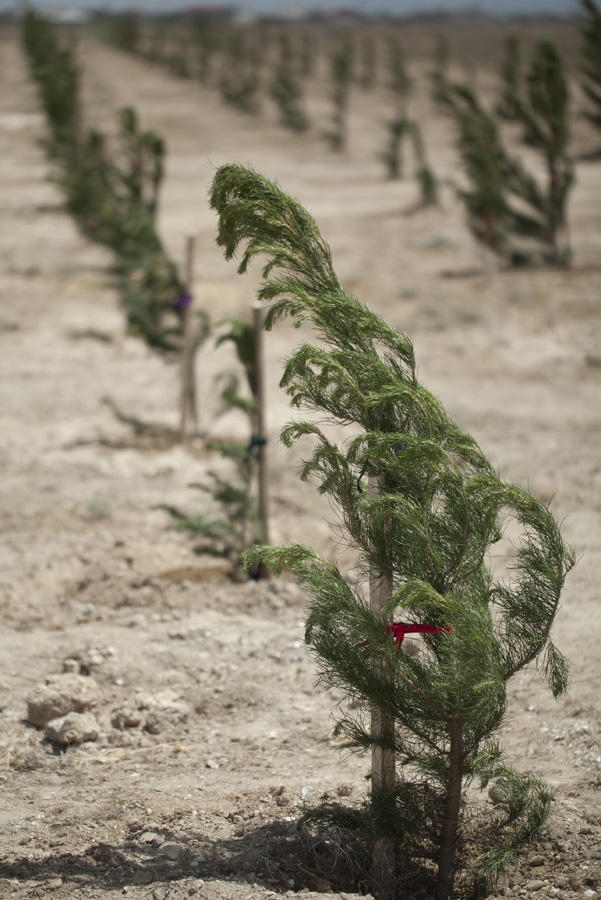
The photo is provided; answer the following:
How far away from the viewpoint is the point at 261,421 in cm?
618

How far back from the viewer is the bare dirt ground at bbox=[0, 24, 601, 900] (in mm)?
3834

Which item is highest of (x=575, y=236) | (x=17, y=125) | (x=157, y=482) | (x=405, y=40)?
(x=405, y=40)

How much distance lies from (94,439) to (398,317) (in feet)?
17.0

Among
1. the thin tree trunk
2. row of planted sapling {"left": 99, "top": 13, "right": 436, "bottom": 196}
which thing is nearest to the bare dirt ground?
the thin tree trunk

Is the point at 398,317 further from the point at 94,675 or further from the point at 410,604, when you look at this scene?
the point at 410,604

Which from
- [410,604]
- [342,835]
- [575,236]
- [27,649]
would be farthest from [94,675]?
[575,236]

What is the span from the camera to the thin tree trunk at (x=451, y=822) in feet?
11.6

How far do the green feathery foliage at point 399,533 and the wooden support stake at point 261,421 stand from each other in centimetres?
240

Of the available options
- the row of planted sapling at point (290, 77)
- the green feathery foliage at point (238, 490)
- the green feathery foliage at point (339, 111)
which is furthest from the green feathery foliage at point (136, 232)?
the green feathery foliage at point (339, 111)

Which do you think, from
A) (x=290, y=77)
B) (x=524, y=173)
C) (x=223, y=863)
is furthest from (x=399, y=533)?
(x=290, y=77)

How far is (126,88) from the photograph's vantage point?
41469 millimetres

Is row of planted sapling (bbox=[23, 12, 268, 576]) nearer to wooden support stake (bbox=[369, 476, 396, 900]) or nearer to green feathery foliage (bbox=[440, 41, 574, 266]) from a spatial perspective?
wooden support stake (bbox=[369, 476, 396, 900])

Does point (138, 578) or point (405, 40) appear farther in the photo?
point (405, 40)

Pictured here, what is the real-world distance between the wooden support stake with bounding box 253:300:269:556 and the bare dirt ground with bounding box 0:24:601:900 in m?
0.43
